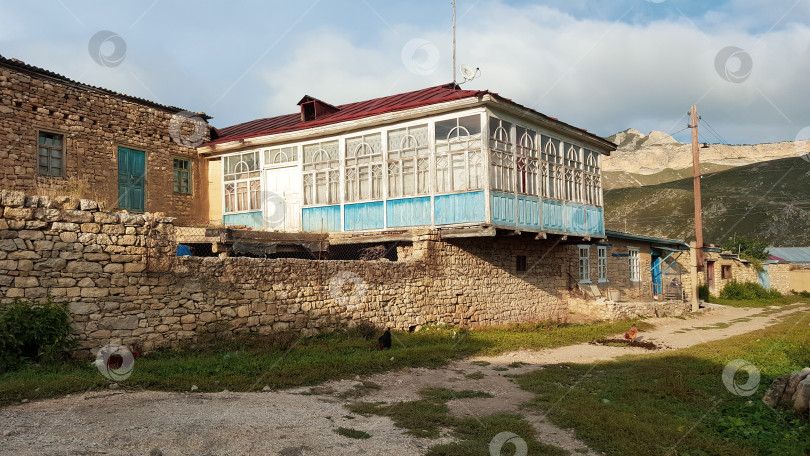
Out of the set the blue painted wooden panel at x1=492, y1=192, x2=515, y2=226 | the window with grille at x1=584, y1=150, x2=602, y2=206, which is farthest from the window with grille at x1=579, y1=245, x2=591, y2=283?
the blue painted wooden panel at x1=492, y1=192, x2=515, y2=226

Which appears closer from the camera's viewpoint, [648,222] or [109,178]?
[109,178]

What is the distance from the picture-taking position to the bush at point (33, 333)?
23.3ft

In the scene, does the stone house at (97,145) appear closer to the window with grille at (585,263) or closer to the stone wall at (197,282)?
the stone wall at (197,282)

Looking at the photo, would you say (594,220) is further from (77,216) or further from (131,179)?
(77,216)

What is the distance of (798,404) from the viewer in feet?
20.3

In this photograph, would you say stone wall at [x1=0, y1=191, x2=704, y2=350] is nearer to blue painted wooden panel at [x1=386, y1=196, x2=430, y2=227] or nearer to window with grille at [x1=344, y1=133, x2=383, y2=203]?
blue painted wooden panel at [x1=386, y1=196, x2=430, y2=227]

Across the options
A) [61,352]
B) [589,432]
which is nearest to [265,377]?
[61,352]

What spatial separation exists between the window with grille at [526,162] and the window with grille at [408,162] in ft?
8.23

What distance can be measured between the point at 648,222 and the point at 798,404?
69433 mm

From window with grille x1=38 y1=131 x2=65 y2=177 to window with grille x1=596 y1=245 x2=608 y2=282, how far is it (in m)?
18.0

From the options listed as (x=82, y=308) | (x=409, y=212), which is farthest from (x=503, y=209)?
(x=82, y=308)

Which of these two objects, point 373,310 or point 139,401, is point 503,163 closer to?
point 373,310

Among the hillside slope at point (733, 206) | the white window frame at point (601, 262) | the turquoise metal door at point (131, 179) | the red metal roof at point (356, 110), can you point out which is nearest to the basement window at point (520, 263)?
the white window frame at point (601, 262)

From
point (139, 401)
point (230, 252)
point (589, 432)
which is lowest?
point (589, 432)
